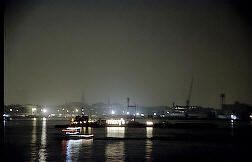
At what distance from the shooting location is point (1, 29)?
677 inches

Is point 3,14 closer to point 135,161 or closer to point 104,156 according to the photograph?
point 135,161

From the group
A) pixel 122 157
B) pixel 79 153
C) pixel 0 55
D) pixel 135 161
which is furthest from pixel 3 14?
pixel 79 153

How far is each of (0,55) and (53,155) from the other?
2276 centimetres

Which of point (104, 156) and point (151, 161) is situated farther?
point (104, 156)

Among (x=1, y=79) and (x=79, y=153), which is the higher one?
(x=1, y=79)

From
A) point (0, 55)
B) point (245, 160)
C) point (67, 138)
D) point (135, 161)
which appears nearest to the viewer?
point (0, 55)

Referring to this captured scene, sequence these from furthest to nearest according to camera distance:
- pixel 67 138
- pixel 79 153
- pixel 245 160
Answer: pixel 67 138, pixel 79 153, pixel 245 160


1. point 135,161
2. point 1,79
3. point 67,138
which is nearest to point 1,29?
point 1,79

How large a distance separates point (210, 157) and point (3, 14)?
26.5m

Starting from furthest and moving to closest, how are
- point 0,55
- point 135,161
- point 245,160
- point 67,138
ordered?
1. point 67,138
2. point 245,160
3. point 135,161
4. point 0,55

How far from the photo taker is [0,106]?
1797 centimetres

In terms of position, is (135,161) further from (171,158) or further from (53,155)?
(53,155)

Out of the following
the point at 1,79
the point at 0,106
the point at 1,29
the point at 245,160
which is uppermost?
the point at 1,29

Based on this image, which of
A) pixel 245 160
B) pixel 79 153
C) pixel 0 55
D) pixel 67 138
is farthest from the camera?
pixel 67 138
